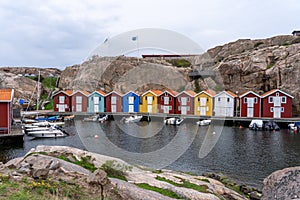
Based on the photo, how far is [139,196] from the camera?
832 cm

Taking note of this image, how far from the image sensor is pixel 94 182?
7.53 metres

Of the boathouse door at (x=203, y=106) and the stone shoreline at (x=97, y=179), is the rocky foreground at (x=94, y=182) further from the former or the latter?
the boathouse door at (x=203, y=106)

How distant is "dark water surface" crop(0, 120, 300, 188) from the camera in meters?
19.1

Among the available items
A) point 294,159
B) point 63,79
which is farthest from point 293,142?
point 63,79

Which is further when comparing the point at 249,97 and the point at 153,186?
the point at 249,97

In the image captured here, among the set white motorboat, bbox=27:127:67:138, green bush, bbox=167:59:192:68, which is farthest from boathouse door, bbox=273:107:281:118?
green bush, bbox=167:59:192:68

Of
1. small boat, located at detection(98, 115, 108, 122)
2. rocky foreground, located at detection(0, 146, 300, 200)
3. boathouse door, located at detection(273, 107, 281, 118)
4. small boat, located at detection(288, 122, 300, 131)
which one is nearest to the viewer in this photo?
rocky foreground, located at detection(0, 146, 300, 200)

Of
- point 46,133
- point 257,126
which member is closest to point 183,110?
point 257,126

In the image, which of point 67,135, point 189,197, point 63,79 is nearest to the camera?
point 189,197

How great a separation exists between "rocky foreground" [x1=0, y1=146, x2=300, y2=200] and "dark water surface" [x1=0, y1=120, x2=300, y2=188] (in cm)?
732

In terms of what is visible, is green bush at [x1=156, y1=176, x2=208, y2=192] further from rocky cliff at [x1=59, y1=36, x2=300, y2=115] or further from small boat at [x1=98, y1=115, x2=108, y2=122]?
rocky cliff at [x1=59, y1=36, x2=300, y2=115]

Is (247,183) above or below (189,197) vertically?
below

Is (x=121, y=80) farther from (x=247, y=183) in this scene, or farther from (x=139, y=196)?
(x=139, y=196)

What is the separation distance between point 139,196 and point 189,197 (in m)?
2.22
